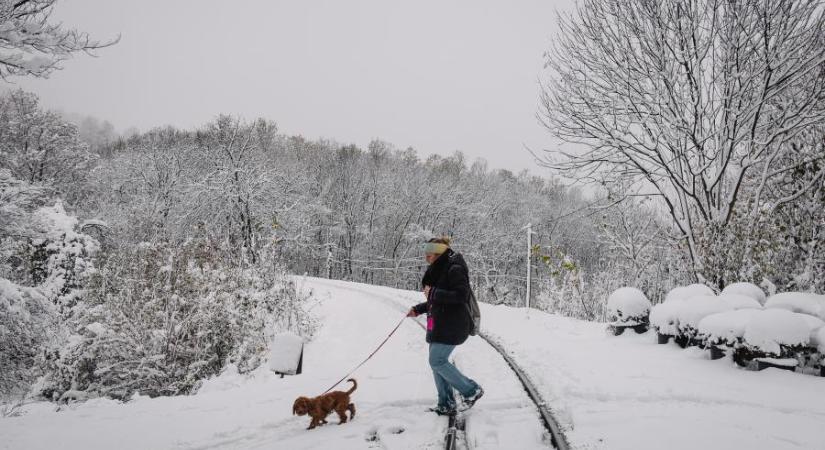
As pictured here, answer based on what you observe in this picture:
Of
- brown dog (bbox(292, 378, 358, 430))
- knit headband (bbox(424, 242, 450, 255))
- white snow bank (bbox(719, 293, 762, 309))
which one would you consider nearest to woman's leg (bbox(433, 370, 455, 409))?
brown dog (bbox(292, 378, 358, 430))

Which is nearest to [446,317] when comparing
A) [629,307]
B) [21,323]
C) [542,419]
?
[542,419]

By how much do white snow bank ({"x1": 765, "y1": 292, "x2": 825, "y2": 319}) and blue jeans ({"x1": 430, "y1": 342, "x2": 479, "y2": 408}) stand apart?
5.23 meters

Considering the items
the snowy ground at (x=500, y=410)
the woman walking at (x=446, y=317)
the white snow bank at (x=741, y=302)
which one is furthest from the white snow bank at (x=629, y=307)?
the woman walking at (x=446, y=317)

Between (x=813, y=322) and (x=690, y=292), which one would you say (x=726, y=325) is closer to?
(x=813, y=322)

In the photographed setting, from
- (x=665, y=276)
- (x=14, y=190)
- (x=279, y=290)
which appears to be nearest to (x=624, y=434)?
(x=279, y=290)

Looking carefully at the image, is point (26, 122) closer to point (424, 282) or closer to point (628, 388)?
point (424, 282)

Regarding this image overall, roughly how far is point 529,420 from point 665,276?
40.0 feet

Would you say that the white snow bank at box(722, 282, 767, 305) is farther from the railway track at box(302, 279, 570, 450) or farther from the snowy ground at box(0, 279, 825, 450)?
the railway track at box(302, 279, 570, 450)

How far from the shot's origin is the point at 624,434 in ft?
13.7

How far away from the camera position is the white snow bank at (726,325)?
19.7 ft

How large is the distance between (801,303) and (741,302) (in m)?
0.71

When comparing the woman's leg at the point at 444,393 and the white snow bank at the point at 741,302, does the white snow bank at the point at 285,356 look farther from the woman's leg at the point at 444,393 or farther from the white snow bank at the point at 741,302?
the white snow bank at the point at 741,302

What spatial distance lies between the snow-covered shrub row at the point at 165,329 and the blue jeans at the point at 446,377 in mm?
4430

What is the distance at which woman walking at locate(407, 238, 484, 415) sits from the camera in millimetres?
4617
